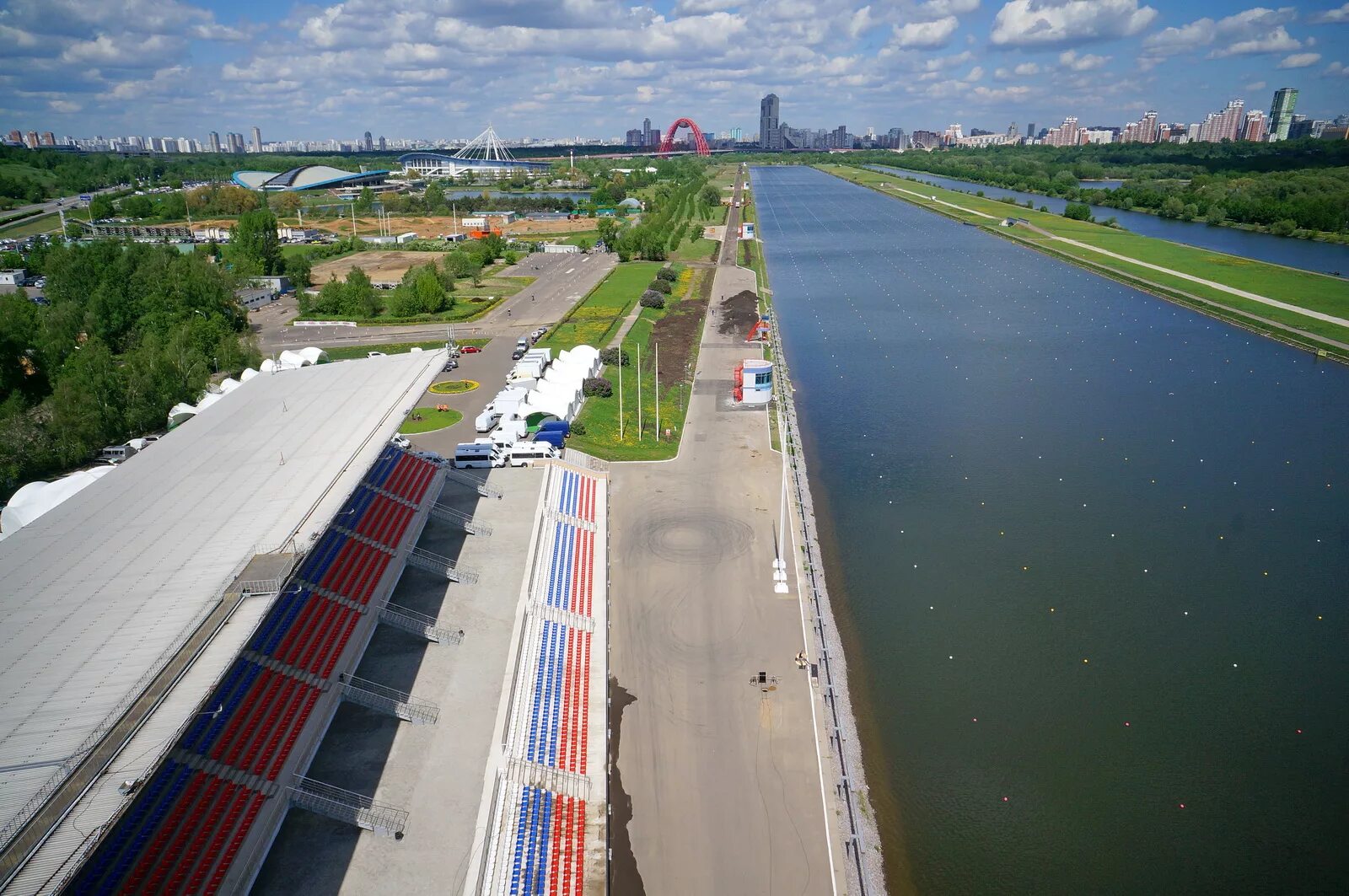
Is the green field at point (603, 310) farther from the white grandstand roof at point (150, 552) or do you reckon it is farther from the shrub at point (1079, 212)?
the shrub at point (1079, 212)

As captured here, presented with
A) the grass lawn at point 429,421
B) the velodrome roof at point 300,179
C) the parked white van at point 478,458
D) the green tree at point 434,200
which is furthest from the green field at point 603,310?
the velodrome roof at point 300,179

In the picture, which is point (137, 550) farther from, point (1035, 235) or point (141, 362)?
point (1035, 235)

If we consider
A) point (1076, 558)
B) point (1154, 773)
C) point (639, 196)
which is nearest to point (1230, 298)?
point (1076, 558)

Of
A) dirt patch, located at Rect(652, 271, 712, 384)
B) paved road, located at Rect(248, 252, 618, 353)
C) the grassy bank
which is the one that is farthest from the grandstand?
paved road, located at Rect(248, 252, 618, 353)

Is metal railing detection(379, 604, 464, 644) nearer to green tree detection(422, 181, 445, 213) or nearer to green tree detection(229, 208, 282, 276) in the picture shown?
green tree detection(229, 208, 282, 276)

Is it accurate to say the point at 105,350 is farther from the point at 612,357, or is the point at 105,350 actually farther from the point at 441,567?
the point at 612,357
